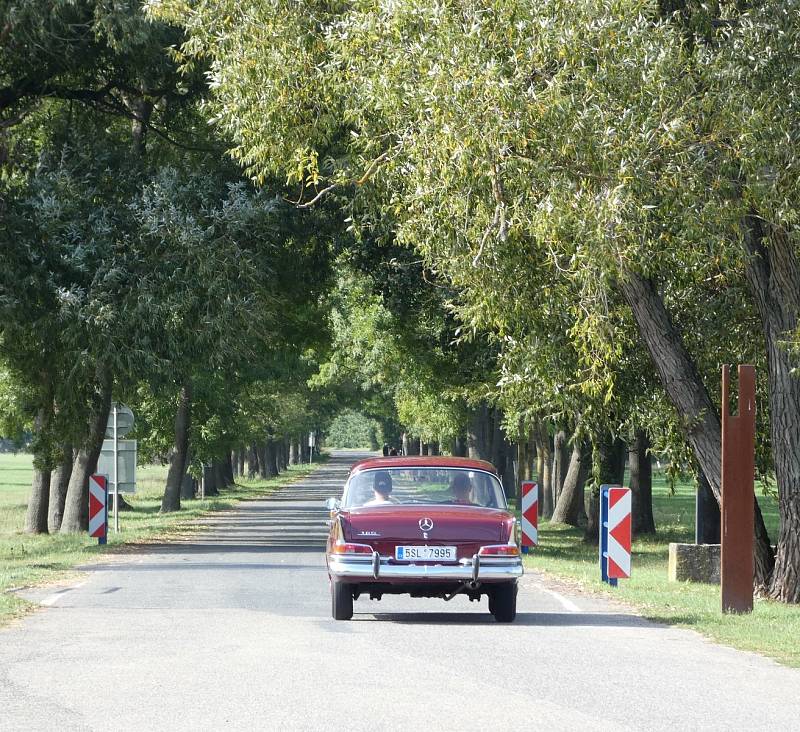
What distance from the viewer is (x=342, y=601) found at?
13.3 metres

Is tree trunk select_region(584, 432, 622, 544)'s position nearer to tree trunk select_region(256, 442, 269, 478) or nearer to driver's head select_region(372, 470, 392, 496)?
driver's head select_region(372, 470, 392, 496)

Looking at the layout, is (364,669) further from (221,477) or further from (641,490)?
(221,477)

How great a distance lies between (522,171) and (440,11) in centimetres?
195

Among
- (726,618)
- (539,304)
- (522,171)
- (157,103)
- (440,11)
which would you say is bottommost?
(726,618)

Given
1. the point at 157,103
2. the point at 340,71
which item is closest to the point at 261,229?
the point at 157,103

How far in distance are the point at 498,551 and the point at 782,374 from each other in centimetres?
578

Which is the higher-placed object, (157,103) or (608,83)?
(157,103)

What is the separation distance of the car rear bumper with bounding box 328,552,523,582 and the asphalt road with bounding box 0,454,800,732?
463 millimetres

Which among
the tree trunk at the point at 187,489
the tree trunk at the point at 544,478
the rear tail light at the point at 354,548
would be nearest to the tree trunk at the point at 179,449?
the tree trunk at the point at 544,478

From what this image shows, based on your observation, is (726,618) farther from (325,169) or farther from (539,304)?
(325,169)

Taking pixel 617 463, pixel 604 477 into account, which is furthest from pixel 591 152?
pixel 617 463

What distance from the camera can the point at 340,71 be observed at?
57.6ft

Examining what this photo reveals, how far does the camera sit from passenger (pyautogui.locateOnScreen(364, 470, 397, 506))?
45.4 ft

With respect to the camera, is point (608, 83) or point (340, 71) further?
point (340, 71)
